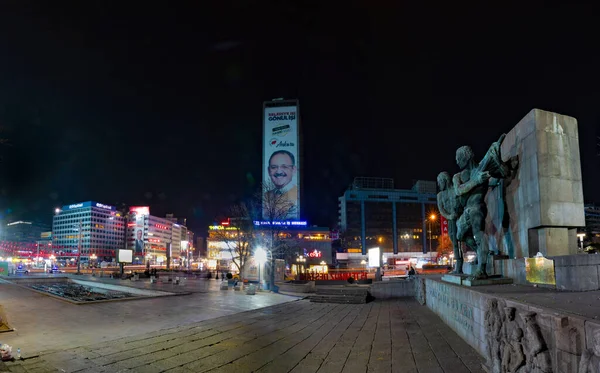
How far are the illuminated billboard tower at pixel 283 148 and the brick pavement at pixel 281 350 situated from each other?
92765mm

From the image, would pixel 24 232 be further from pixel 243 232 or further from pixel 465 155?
pixel 465 155

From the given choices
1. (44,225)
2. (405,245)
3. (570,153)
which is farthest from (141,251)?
(570,153)

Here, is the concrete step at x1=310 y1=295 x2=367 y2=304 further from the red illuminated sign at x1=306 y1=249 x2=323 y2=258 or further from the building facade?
the building facade

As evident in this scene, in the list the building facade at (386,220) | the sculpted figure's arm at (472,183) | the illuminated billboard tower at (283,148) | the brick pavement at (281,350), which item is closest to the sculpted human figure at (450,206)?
the sculpted figure's arm at (472,183)

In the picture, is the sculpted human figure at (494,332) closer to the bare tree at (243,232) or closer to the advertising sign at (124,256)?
the bare tree at (243,232)

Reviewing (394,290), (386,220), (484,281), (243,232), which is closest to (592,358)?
(484,281)

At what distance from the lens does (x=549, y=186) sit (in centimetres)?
Result: 964

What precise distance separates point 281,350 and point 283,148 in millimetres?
101600

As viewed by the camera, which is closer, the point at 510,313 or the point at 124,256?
the point at 510,313

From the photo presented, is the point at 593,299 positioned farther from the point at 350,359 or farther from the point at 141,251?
the point at 141,251

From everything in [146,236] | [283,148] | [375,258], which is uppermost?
[283,148]

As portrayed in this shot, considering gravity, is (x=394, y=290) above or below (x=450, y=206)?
below

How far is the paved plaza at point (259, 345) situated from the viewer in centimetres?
809

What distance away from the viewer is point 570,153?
1006 centimetres
